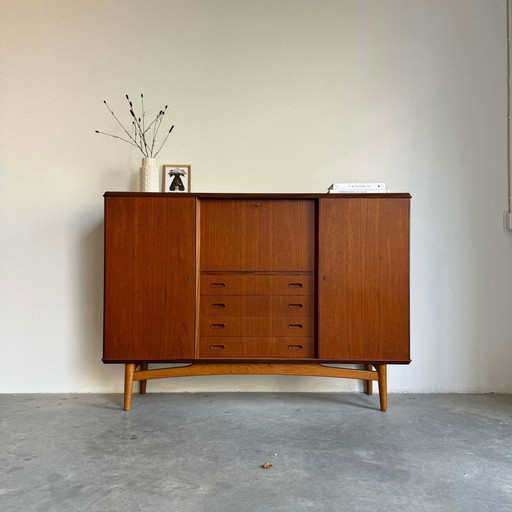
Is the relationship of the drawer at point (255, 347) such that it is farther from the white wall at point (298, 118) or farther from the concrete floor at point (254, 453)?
the white wall at point (298, 118)

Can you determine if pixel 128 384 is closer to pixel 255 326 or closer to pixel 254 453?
pixel 255 326

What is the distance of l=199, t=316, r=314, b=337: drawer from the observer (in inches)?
86.8

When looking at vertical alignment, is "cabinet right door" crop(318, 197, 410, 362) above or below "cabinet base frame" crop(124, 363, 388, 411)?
above

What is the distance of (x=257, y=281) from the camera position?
2.21 m

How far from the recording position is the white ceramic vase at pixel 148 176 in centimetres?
240

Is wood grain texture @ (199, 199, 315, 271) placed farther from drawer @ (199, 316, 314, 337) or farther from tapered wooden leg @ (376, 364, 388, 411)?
tapered wooden leg @ (376, 364, 388, 411)

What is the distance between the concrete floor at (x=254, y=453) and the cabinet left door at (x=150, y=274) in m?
0.39

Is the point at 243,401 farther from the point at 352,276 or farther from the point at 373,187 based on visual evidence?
the point at 373,187

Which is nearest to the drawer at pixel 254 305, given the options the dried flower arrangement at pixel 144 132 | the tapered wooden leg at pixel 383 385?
the tapered wooden leg at pixel 383 385

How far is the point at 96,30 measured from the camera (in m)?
2.58

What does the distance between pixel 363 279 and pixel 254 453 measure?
0.97 m

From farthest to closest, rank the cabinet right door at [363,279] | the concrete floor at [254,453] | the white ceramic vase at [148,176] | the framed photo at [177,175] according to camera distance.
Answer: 1. the framed photo at [177,175]
2. the white ceramic vase at [148,176]
3. the cabinet right door at [363,279]
4. the concrete floor at [254,453]

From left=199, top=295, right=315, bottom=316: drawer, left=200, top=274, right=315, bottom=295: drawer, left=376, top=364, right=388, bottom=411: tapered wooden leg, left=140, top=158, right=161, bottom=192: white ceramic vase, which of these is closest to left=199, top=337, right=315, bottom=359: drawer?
left=199, top=295, right=315, bottom=316: drawer

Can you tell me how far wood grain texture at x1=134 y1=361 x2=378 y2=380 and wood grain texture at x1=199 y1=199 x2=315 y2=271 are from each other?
0.49 metres
